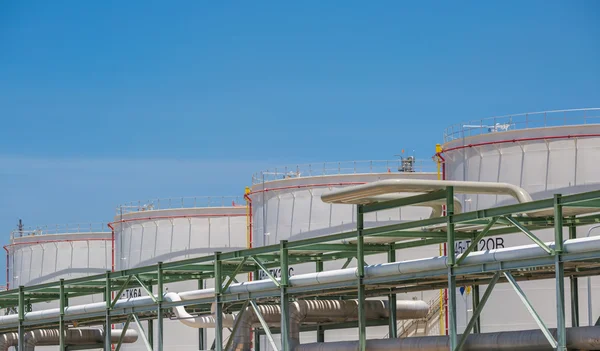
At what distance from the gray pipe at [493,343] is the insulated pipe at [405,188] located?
4455 millimetres

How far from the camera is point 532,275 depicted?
34094mm

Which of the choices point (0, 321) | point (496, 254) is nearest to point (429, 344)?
point (496, 254)

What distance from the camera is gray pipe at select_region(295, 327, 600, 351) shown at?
84.1 feet

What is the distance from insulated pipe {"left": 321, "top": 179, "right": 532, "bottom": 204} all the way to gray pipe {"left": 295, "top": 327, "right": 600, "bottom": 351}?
446 cm

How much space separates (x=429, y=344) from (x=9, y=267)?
180 ft

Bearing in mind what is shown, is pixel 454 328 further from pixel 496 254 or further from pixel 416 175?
pixel 416 175

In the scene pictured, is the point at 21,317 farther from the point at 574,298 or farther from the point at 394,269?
the point at 574,298

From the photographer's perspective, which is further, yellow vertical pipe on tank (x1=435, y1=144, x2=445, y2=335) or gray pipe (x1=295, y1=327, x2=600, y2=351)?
yellow vertical pipe on tank (x1=435, y1=144, x2=445, y2=335)

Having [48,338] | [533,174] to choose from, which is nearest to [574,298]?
[533,174]

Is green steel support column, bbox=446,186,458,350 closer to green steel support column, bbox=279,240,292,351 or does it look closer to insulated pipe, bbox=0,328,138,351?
green steel support column, bbox=279,240,292,351

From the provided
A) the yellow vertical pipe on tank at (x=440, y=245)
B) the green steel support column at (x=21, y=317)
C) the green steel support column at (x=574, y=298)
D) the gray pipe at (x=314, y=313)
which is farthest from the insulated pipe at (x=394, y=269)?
the yellow vertical pipe on tank at (x=440, y=245)

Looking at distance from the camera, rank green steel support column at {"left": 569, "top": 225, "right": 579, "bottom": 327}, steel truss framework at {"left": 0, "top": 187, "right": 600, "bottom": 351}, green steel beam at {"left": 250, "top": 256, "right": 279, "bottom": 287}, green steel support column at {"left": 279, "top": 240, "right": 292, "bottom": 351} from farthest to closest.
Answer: green steel beam at {"left": 250, "top": 256, "right": 279, "bottom": 287}
green steel support column at {"left": 279, "top": 240, "right": 292, "bottom": 351}
green steel support column at {"left": 569, "top": 225, "right": 579, "bottom": 327}
steel truss framework at {"left": 0, "top": 187, "right": 600, "bottom": 351}

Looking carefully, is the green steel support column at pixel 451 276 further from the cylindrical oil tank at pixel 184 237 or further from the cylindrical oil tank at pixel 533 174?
the cylindrical oil tank at pixel 184 237

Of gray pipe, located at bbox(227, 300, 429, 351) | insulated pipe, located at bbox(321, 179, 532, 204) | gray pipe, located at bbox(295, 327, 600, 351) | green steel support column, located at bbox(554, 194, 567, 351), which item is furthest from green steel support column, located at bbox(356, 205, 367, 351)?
green steel support column, located at bbox(554, 194, 567, 351)
